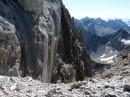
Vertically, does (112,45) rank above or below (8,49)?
above

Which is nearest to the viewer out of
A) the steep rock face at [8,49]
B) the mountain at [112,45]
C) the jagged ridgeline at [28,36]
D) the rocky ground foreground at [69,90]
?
the rocky ground foreground at [69,90]

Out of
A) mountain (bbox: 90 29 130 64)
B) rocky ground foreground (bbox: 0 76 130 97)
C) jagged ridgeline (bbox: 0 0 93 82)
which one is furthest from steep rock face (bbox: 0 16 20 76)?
mountain (bbox: 90 29 130 64)

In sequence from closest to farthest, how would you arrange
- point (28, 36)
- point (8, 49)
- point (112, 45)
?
point (8, 49)
point (28, 36)
point (112, 45)

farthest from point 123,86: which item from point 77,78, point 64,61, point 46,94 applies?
point 77,78

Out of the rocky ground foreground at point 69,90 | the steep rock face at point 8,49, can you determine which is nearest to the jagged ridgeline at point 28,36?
the steep rock face at point 8,49

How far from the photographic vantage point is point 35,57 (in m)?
26.4

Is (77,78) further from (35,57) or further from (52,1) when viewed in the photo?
(35,57)

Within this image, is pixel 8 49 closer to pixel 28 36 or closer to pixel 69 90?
pixel 28 36

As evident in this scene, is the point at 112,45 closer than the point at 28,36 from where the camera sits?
No

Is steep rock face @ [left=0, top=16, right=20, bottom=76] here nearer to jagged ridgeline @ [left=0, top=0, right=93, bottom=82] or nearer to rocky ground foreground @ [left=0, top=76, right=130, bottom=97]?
Answer: jagged ridgeline @ [left=0, top=0, right=93, bottom=82]

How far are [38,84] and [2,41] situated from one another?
418 inches

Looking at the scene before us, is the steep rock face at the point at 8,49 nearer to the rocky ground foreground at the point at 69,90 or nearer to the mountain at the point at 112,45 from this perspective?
the rocky ground foreground at the point at 69,90

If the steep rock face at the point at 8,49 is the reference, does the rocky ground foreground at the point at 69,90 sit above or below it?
below

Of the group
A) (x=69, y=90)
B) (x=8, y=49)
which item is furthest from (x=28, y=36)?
(x=69, y=90)
